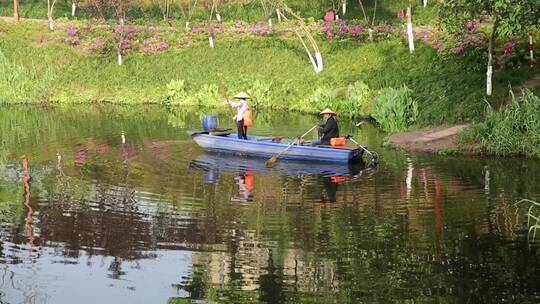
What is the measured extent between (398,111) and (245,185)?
1220 centimetres

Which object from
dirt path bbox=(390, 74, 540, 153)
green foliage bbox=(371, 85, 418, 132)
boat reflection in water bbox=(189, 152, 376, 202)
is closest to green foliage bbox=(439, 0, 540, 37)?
dirt path bbox=(390, 74, 540, 153)

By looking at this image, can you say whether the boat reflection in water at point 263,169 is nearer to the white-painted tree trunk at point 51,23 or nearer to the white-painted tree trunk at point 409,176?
the white-painted tree trunk at point 409,176

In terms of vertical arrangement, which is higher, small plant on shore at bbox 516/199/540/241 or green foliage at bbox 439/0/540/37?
green foliage at bbox 439/0/540/37

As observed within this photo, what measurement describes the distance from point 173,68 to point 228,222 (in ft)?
112

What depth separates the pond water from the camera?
14.5 meters

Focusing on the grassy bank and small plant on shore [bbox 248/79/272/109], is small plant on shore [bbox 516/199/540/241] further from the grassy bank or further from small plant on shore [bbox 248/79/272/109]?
small plant on shore [bbox 248/79/272/109]

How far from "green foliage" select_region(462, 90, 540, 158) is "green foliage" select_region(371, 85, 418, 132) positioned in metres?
6.22

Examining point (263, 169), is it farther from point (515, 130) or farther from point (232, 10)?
point (232, 10)

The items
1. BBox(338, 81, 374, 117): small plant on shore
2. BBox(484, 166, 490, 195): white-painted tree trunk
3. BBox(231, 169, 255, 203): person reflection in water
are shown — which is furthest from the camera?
BBox(338, 81, 374, 117): small plant on shore

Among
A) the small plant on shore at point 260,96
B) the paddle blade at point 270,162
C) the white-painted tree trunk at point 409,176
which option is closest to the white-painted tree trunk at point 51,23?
the small plant on shore at point 260,96

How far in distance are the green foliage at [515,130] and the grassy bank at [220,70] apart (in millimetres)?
9323

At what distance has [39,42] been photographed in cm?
5691

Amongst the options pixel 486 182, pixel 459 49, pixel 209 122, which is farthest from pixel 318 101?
pixel 486 182

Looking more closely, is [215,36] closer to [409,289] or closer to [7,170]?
[7,170]
